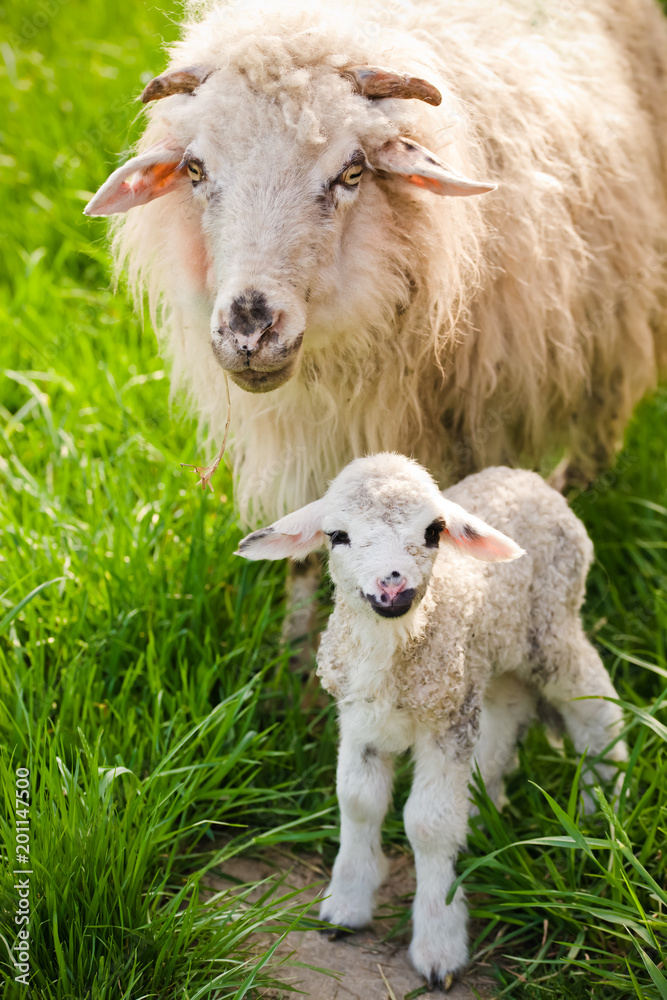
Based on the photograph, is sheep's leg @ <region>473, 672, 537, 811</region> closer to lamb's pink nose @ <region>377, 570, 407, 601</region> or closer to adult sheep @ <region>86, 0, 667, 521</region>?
adult sheep @ <region>86, 0, 667, 521</region>

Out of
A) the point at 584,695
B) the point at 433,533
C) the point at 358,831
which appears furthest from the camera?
the point at 584,695

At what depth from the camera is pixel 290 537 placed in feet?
6.98

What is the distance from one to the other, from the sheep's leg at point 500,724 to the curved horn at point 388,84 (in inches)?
61.2

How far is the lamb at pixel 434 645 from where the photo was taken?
1.99 m

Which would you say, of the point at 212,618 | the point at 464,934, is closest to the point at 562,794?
the point at 464,934

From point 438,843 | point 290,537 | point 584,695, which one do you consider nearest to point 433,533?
point 290,537

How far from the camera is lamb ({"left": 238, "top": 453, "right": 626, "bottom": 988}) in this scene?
1986 millimetres

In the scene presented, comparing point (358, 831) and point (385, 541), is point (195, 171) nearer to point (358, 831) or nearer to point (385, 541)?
point (385, 541)

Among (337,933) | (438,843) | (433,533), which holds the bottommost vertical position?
(337,933)

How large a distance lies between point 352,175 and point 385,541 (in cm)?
98

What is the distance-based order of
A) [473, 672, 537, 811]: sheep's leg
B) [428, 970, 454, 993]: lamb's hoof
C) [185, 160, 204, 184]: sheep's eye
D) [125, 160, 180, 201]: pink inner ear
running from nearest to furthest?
[428, 970, 454, 993]: lamb's hoof
[185, 160, 204, 184]: sheep's eye
[125, 160, 180, 201]: pink inner ear
[473, 672, 537, 811]: sheep's leg

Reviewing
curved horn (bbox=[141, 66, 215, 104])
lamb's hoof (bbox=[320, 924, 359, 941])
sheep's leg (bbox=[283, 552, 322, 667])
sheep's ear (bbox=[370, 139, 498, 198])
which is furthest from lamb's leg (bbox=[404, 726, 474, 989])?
curved horn (bbox=[141, 66, 215, 104])

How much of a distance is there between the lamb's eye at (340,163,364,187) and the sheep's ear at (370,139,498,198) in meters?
Result: 0.06

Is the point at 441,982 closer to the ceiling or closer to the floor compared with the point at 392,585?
closer to the floor
